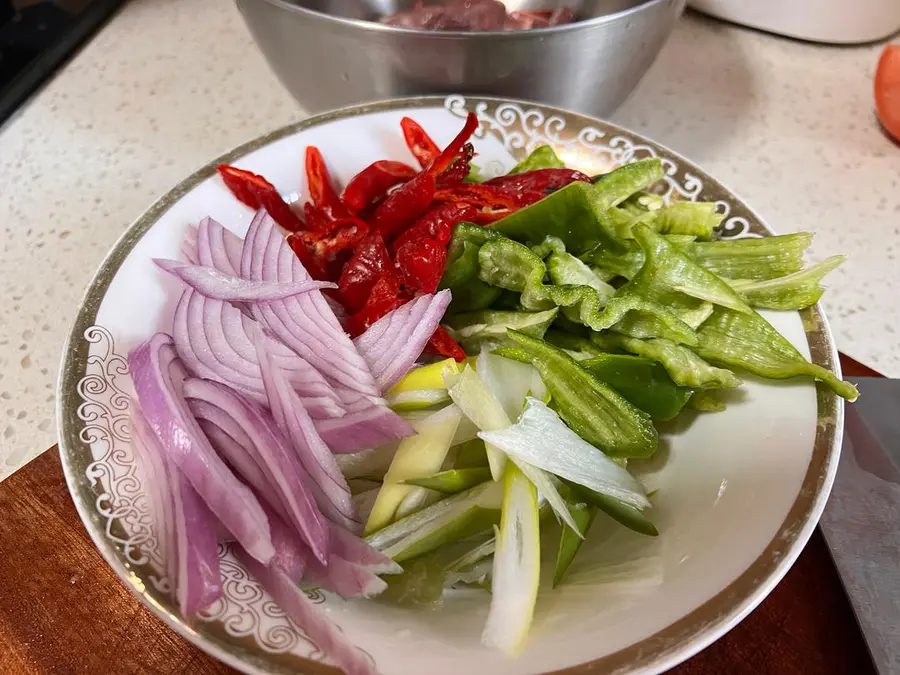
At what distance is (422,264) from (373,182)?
0.91ft

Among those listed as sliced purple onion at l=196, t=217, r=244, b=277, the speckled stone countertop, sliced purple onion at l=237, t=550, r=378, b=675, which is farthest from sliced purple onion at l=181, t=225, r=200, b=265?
sliced purple onion at l=237, t=550, r=378, b=675

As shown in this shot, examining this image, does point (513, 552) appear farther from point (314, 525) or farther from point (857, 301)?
point (857, 301)

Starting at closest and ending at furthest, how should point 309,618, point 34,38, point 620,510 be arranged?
1. point 309,618
2. point 620,510
3. point 34,38

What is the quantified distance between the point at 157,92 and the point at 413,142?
0.92 meters

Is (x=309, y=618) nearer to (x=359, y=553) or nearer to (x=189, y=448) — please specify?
(x=359, y=553)

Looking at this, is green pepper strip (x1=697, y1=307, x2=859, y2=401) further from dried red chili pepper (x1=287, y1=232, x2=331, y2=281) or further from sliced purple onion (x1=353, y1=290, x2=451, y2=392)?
dried red chili pepper (x1=287, y1=232, x2=331, y2=281)

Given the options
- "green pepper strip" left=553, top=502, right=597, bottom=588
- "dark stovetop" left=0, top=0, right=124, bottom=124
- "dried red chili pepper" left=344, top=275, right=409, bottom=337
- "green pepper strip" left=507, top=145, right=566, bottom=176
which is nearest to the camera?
"green pepper strip" left=553, top=502, right=597, bottom=588

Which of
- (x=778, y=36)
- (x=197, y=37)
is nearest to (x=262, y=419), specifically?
(x=197, y=37)

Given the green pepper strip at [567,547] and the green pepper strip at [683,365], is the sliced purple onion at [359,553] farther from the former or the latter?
the green pepper strip at [683,365]

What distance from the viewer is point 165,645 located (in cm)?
85

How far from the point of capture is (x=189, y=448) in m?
0.77

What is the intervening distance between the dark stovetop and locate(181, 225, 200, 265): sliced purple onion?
0.97m

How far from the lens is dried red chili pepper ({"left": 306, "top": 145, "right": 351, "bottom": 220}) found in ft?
3.67

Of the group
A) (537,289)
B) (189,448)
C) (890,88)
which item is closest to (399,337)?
(537,289)
